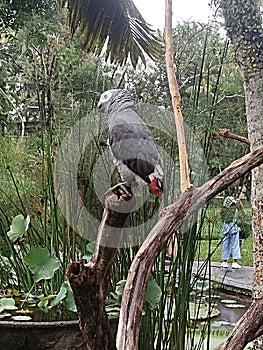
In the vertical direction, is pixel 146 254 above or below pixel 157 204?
below

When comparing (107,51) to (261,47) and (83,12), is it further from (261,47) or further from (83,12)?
(261,47)

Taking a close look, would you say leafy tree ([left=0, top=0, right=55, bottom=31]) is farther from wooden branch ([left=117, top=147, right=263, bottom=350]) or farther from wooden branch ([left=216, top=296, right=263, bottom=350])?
wooden branch ([left=216, top=296, right=263, bottom=350])

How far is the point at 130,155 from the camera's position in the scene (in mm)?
1167

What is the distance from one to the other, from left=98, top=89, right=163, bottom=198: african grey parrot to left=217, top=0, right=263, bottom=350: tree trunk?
0.57m

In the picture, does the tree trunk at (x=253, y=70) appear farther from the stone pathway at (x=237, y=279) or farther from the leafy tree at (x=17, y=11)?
the stone pathway at (x=237, y=279)

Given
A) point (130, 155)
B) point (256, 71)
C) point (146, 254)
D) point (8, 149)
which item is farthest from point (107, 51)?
point (146, 254)

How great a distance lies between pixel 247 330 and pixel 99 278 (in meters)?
0.29

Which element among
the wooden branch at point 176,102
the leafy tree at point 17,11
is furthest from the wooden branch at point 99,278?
the leafy tree at point 17,11

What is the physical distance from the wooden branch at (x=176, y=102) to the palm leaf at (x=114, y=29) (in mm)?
1507

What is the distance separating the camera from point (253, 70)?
169cm

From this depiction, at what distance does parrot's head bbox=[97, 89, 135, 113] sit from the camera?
128cm

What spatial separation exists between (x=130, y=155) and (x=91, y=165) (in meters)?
0.38

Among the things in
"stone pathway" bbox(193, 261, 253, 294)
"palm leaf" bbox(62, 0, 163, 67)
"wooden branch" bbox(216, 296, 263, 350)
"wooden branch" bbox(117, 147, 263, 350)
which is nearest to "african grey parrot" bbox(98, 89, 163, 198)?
"wooden branch" bbox(117, 147, 263, 350)

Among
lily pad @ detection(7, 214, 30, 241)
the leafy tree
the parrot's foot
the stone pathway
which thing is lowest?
the stone pathway
